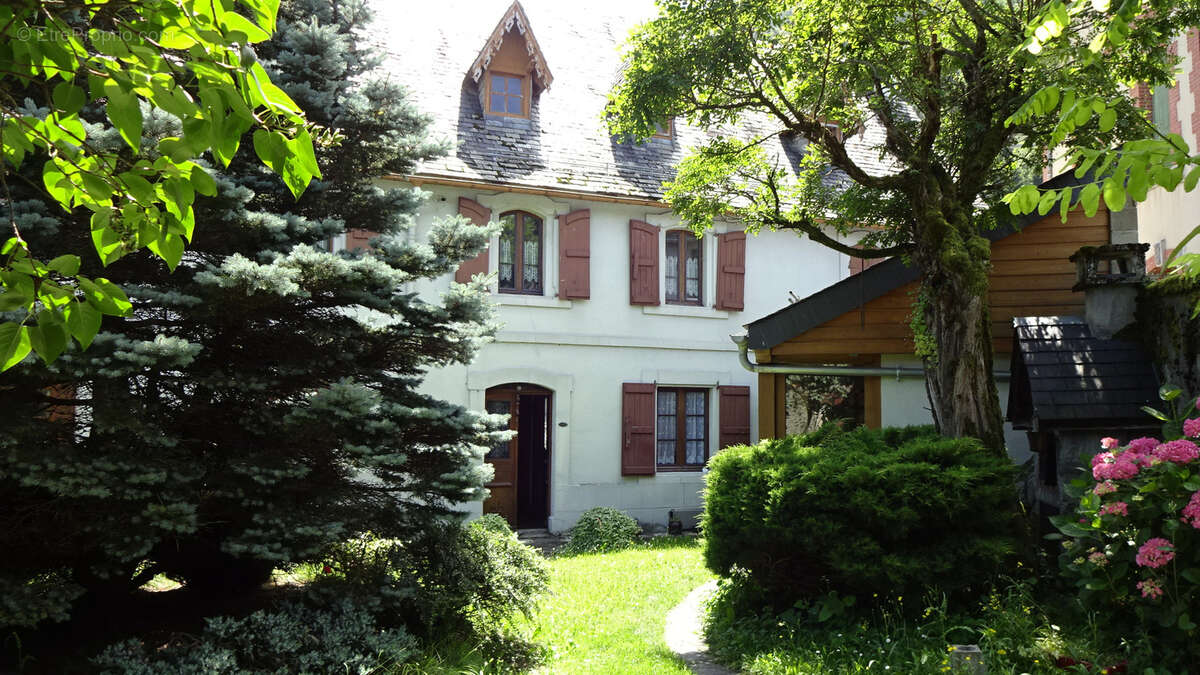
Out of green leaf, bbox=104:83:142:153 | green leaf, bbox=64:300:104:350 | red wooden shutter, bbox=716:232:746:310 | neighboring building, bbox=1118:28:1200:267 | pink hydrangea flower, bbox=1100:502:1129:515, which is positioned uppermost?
neighboring building, bbox=1118:28:1200:267

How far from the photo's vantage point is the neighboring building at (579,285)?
14539 mm

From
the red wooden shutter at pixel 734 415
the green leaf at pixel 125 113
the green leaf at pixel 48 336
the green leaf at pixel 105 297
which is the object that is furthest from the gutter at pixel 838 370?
the green leaf at pixel 125 113

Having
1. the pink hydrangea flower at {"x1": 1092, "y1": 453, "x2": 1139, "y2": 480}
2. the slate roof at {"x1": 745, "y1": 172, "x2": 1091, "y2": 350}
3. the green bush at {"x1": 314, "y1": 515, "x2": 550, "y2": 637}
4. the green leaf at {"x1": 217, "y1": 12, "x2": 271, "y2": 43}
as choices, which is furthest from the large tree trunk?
the green leaf at {"x1": 217, "y1": 12, "x2": 271, "y2": 43}

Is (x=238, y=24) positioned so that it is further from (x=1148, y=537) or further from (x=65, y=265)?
(x=1148, y=537)

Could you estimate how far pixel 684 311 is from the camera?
15734mm

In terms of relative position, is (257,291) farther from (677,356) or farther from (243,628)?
(677,356)

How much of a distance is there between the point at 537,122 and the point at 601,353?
4058mm

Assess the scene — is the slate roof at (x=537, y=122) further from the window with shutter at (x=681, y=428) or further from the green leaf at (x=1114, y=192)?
the green leaf at (x=1114, y=192)

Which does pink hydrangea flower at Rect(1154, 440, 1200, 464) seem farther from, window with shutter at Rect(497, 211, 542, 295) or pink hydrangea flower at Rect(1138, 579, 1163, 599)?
window with shutter at Rect(497, 211, 542, 295)

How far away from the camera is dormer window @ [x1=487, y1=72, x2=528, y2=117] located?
1555 cm

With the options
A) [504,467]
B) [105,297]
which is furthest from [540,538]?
[105,297]

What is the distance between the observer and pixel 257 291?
5.92 metres

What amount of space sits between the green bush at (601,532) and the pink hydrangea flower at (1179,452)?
9068 mm

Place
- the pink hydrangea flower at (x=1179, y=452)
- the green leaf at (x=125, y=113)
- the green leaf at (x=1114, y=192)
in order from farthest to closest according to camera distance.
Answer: the pink hydrangea flower at (x=1179, y=452) < the green leaf at (x=1114, y=192) < the green leaf at (x=125, y=113)
